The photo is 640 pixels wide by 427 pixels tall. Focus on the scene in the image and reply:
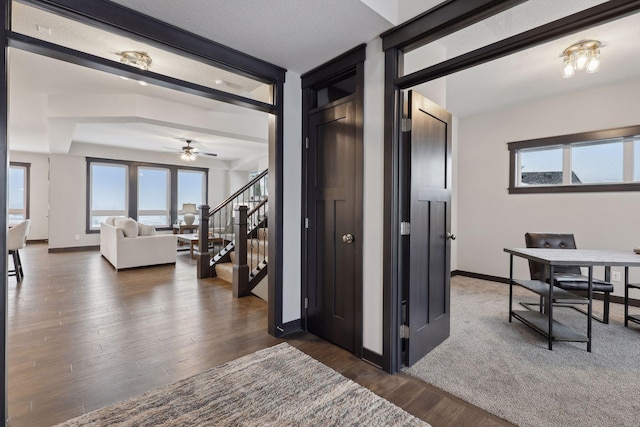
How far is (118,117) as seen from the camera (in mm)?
4289

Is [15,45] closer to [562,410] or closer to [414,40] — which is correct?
[414,40]

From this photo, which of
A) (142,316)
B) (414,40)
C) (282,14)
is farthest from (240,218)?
(414,40)

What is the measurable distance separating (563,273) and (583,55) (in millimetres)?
2238

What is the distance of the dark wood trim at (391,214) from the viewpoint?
7.05ft

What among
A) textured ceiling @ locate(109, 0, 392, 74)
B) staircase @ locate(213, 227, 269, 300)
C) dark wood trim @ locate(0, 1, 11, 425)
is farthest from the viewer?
staircase @ locate(213, 227, 269, 300)

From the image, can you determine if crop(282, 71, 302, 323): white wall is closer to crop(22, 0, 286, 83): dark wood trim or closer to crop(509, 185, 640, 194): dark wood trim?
crop(22, 0, 286, 83): dark wood trim

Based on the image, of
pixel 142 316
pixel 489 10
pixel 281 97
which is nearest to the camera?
pixel 489 10

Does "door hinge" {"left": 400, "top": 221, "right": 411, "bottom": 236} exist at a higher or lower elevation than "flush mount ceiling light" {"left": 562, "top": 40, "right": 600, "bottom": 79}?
lower

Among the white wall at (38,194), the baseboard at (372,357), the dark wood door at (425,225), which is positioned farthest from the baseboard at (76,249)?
the dark wood door at (425,225)

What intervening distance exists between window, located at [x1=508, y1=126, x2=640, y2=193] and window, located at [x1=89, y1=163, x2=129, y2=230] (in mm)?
9718

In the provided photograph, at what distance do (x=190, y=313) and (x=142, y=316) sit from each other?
0.50 meters

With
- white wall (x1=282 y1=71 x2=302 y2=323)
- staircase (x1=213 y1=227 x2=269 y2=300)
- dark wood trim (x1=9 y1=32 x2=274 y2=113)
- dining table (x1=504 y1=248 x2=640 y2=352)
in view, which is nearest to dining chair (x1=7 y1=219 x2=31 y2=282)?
staircase (x1=213 y1=227 x2=269 y2=300)

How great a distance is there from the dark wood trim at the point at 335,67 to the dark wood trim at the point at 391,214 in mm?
274

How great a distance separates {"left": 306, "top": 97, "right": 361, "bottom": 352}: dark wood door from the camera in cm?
248
